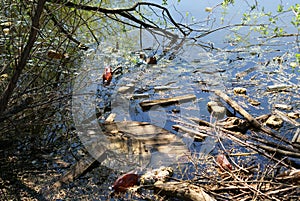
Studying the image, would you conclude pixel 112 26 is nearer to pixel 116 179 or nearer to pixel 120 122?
pixel 120 122

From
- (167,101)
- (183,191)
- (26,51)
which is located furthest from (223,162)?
(26,51)

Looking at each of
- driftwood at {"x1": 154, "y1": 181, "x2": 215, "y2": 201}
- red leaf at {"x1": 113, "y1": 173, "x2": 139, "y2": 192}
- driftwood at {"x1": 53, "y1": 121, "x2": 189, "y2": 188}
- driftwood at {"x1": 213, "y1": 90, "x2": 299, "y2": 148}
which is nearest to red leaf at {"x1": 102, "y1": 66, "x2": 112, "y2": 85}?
driftwood at {"x1": 53, "y1": 121, "x2": 189, "y2": 188}

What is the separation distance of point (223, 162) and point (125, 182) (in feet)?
2.42

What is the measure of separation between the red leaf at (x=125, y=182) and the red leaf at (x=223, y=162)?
2.08 ft

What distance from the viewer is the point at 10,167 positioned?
7.31 feet

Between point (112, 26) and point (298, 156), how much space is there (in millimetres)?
2478

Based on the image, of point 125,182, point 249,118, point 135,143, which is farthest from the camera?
point 249,118

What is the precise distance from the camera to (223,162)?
2400 millimetres

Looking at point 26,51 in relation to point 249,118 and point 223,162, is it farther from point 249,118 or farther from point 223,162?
point 249,118

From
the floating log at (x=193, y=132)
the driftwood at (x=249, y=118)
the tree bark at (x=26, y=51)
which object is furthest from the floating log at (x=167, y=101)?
the tree bark at (x=26, y=51)

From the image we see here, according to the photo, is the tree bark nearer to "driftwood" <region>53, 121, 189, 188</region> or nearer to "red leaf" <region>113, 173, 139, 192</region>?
"driftwood" <region>53, 121, 189, 188</region>

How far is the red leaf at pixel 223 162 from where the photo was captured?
2.34m

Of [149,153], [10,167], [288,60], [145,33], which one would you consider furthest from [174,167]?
[288,60]

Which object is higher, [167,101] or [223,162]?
[167,101]
